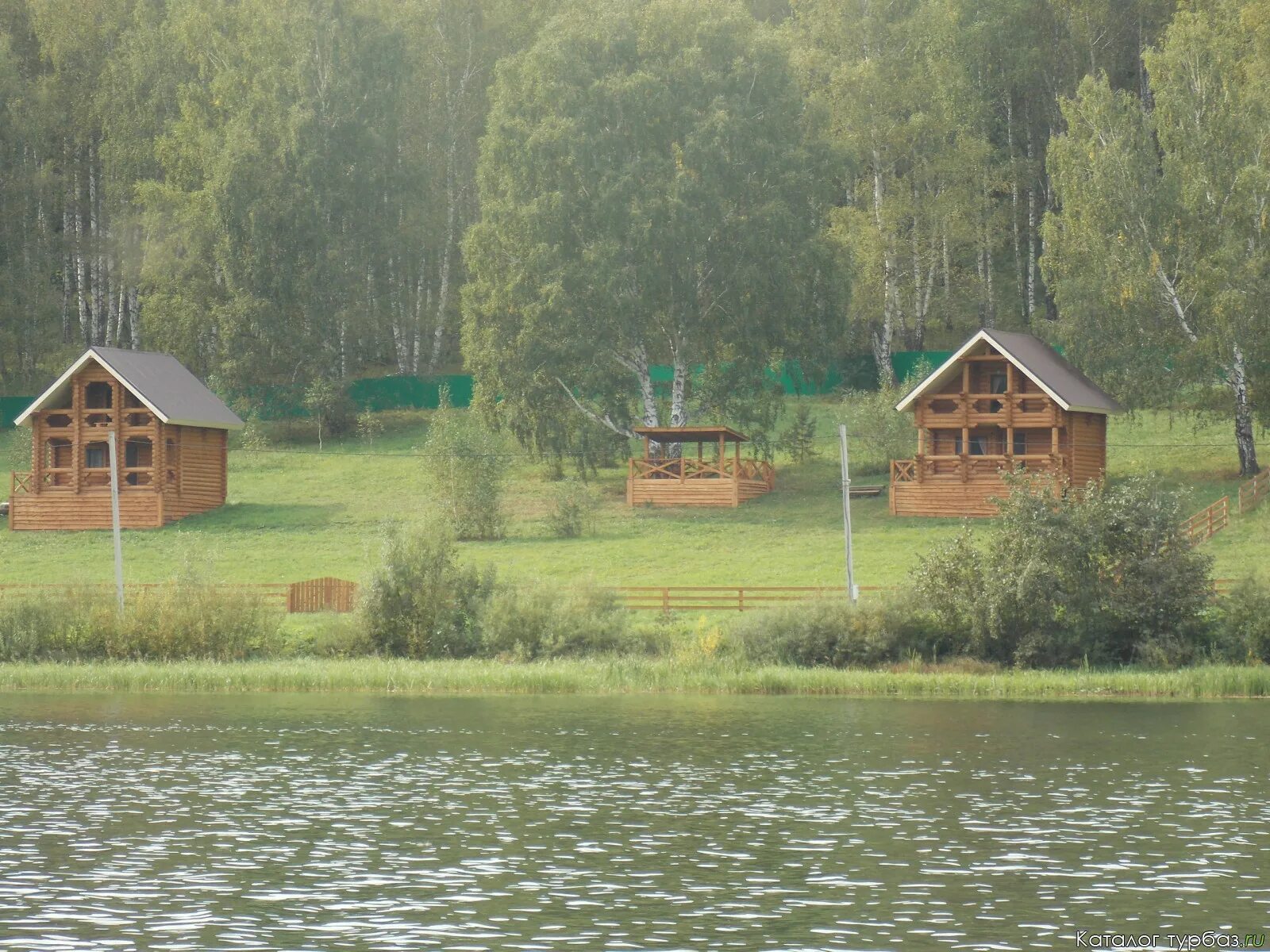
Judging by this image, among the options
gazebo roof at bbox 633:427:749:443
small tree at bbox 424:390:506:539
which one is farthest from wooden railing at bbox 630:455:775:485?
small tree at bbox 424:390:506:539

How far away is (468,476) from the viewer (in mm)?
63062

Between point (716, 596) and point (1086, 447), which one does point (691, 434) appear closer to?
point (1086, 447)

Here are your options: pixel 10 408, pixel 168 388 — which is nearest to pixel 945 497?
pixel 168 388

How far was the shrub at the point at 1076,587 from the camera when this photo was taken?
137ft

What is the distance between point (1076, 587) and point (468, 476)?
2682 centimetres

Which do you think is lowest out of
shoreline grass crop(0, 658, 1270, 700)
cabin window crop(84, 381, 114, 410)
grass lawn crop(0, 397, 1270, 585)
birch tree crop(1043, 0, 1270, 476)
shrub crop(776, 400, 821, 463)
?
shoreline grass crop(0, 658, 1270, 700)

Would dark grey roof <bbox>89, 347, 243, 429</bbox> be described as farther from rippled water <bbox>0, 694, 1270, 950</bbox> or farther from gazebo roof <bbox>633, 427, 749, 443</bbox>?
rippled water <bbox>0, 694, 1270, 950</bbox>

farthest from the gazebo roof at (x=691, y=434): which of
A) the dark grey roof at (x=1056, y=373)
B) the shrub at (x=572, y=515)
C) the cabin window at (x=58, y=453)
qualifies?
the cabin window at (x=58, y=453)

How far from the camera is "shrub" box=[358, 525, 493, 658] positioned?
4434 cm

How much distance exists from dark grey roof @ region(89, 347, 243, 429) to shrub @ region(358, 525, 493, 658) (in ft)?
74.7

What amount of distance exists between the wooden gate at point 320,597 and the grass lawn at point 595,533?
1.65 meters

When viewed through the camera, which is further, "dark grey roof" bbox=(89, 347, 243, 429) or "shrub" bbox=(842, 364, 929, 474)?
"shrub" bbox=(842, 364, 929, 474)

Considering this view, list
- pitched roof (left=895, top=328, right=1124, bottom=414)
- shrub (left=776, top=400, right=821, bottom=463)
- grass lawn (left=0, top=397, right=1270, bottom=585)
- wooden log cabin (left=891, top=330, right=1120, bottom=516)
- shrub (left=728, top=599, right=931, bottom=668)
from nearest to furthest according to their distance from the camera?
shrub (left=728, top=599, right=931, bottom=668) → grass lawn (left=0, top=397, right=1270, bottom=585) → pitched roof (left=895, top=328, right=1124, bottom=414) → wooden log cabin (left=891, top=330, right=1120, bottom=516) → shrub (left=776, top=400, right=821, bottom=463)

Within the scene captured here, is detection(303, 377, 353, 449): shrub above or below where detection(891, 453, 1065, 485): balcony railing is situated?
above
